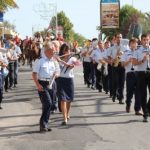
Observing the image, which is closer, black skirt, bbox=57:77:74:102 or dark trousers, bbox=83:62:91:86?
black skirt, bbox=57:77:74:102

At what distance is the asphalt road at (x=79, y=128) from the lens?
1037 cm

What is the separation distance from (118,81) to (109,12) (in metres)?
14.3

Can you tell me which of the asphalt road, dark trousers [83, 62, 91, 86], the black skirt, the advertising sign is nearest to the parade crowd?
the black skirt

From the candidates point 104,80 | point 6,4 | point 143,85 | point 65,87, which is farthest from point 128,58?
point 6,4

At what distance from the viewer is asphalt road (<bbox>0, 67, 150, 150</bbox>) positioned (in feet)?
34.0

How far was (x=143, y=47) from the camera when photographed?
1328cm

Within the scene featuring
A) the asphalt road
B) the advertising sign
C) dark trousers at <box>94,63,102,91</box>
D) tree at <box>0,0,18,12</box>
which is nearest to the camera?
the asphalt road

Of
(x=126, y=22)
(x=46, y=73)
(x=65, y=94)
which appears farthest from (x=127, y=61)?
(x=126, y=22)

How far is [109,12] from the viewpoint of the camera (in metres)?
30.8

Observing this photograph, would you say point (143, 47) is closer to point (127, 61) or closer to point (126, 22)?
point (127, 61)

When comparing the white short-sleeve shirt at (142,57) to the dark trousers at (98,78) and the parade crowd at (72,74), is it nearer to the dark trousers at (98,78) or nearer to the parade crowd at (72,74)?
the parade crowd at (72,74)

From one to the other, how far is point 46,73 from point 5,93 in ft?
28.2

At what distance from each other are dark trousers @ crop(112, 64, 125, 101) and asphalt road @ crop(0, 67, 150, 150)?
1.06ft

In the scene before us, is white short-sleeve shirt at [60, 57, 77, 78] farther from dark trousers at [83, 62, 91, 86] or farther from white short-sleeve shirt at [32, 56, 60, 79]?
dark trousers at [83, 62, 91, 86]
